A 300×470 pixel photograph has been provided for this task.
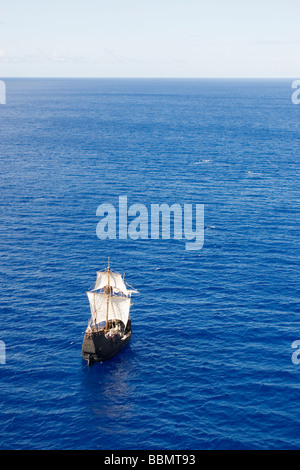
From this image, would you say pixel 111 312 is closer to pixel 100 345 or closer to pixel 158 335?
pixel 158 335

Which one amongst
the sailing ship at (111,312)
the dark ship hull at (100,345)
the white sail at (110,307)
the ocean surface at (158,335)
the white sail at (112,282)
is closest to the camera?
the ocean surface at (158,335)

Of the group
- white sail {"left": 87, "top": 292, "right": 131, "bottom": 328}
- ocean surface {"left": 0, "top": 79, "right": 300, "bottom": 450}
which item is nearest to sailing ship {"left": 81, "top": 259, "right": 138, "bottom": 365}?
white sail {"left": 87, "top": 292, "right": 131, "bottom": 328}

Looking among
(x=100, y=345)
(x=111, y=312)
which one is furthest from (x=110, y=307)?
(x=100, y=345)

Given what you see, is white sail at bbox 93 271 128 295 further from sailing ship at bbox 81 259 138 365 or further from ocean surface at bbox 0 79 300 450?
ocean surface at bbox 0 79 300 450

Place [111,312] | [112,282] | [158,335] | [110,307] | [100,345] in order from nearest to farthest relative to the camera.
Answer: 1. [100,345]
2. [158,335]
3. [110,307]
4. [111,312]
5. [112,282]

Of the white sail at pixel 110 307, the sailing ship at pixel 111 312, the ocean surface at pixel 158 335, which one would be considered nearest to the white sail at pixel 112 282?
the sailing ship at pixel 111 312

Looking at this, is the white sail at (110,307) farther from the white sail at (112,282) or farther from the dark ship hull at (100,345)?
the dark ship hull at (100,345)

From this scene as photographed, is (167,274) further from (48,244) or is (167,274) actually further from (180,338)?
(48,244)
